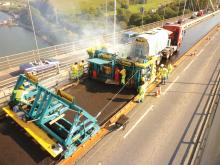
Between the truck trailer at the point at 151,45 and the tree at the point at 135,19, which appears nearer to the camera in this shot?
the truck trailer at the point at 151,45

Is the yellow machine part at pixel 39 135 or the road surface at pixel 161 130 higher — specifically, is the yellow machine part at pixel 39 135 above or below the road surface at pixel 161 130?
above

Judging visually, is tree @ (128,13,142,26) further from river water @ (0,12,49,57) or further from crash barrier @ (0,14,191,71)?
crash barrier @ (0,14,191,71)

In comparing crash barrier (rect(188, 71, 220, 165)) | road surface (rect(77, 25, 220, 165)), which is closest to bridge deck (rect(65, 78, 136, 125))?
road surface (rect(77, 25, 220, 165))

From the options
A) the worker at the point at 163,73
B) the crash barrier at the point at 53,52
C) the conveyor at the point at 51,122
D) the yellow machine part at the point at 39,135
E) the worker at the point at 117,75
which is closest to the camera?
the yellow machine part at the point at 39,135

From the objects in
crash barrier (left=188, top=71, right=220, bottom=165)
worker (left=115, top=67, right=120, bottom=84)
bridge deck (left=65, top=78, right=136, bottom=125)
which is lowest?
crash barrier (left=188, top=71, right=220, bottom=165)

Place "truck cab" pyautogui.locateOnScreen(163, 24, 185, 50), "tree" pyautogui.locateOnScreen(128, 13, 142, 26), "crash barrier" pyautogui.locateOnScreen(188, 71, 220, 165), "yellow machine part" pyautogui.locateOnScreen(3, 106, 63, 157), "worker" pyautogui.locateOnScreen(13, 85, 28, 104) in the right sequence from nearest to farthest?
"yellow machine part" pyautogui.locateOnScreen(3, 106, 63, 157)
"crash barrier" pyautogui.locateOnScreen(188, 71, 220, 165)
"worker" pyautogui.locateOnScreen(13, 85, 28, 104)
"truck cab" pyautogui.locateOnScreen(163, 24, 185, 50)
"tree" pyautogui.locateOnScreen(128, 13, 142, 26)

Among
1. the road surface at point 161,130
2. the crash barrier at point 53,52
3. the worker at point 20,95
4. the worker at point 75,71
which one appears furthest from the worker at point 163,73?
the crash barrier at point 53,52

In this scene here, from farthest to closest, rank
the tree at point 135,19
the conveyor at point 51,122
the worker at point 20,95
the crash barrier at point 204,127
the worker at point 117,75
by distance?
1. the tree at point 135,19
2. the worker at point 117,75
3. the worker at point 20,95
4. the crash barrier at point 204,127
5. the conveyor at point 51,122

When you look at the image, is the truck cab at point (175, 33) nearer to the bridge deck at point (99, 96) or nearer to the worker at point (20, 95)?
the bridge deck at point (99, 96)

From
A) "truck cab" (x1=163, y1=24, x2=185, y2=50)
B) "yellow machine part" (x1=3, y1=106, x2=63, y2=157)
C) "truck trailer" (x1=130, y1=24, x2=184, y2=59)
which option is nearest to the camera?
"yellow machine part" (x1=3, y1=106, x2=63, y2=157)
